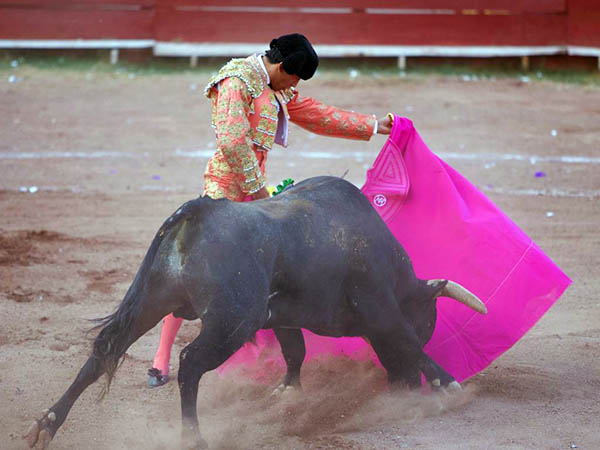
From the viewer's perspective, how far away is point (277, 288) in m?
2.82

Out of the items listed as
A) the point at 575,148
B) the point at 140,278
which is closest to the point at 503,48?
the point at 575,148

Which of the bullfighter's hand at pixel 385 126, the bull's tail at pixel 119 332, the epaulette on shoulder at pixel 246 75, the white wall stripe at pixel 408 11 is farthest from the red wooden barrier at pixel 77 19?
the bull's tail at pixel 119 332

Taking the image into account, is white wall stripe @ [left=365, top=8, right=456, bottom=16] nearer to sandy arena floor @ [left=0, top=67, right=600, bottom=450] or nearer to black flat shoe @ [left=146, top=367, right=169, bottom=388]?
sandy arena floor @ [left=0, top=67, right=600, bottom=450]

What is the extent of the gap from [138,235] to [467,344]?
7.70 feet

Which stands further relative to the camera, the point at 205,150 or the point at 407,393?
the point at 205,150

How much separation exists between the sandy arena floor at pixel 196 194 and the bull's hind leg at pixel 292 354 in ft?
0.27

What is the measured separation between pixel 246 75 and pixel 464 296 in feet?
3.43

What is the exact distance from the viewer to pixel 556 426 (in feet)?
10.0

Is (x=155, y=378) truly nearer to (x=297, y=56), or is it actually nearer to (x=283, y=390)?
(x=283, y=390)

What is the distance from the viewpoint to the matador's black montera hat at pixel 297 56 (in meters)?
2.98

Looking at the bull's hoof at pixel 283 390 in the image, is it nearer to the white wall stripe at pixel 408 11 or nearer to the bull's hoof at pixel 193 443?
the bull's hoof at pixel 193 443

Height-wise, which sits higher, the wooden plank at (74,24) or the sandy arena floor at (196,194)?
the wooden plank at (74,24)

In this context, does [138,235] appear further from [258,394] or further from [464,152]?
[464,152]

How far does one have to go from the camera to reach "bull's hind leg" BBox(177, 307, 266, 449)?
8.64 ft
